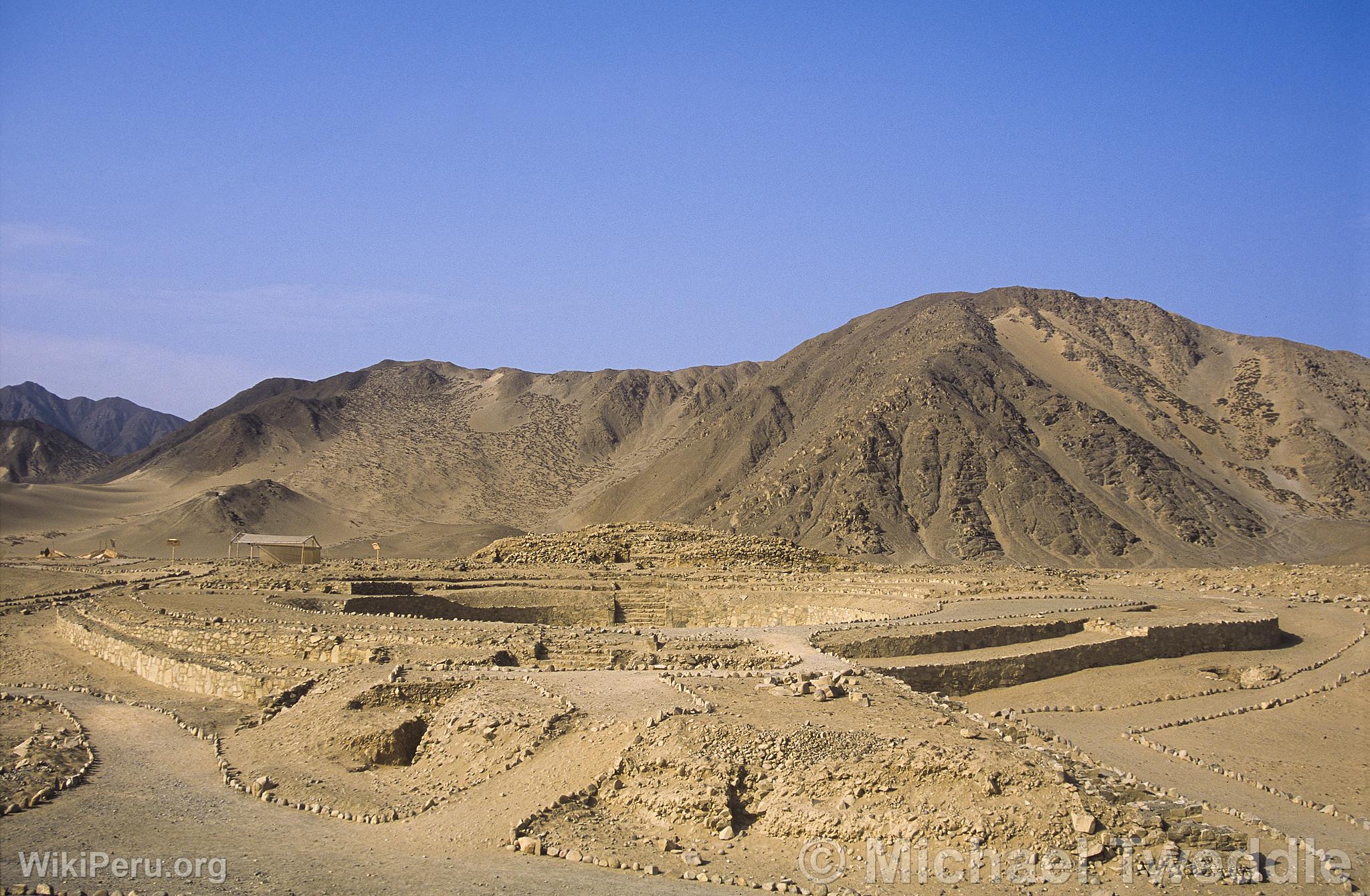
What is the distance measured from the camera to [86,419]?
635 ft

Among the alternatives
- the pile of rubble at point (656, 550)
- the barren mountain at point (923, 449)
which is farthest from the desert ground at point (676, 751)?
the barren mountain at point (923, 449)

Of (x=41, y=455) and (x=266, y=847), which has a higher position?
(x=41, y=455)

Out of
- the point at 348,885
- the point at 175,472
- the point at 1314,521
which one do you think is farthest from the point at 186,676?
the point at 175,472

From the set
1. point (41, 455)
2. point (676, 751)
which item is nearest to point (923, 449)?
point (676, 751)

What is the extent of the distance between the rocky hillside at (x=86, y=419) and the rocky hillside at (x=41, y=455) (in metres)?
74.0

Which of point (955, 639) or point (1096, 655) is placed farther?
point (1096, 655)

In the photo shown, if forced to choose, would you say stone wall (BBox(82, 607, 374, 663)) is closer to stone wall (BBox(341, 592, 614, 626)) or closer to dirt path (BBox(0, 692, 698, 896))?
stone wall (BBox(341, 592, 614, 626))

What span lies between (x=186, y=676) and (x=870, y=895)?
12.6 metres

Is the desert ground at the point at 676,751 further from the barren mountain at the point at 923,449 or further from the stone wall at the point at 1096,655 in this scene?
the barren mountain at the point at 923,449

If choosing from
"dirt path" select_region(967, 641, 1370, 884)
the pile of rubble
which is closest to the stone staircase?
the pile of rubble

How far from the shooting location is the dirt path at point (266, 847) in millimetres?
8906

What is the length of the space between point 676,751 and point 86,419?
8338 inches

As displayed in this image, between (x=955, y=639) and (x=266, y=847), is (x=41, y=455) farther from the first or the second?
(x=266, y=847)

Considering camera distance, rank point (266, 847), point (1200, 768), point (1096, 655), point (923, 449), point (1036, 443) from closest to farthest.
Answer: point (266, 847), point (1200, 768), point (1096, 655), point (923, 449), point (1036, 443)
